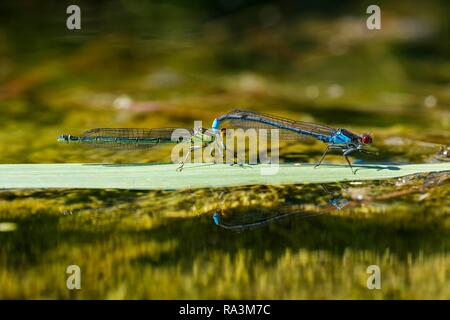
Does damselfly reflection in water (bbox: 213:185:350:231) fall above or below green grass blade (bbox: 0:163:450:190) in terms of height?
below

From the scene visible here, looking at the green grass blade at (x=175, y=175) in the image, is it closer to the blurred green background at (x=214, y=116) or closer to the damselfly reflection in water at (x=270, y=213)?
the blurred green background at (x=214, y=116)

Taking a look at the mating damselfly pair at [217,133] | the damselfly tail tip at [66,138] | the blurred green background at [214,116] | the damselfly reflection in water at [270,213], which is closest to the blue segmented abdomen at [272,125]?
the mating damselfly pair at [217,133]

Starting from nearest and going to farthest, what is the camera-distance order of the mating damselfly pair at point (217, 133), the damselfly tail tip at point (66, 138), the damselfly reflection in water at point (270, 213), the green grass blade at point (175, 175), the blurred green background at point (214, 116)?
1. the blurred green background at point (214, 116)
2. the damselfly reflection in water at point (270, 213)
3. the green grass blade at point (175, 175)
4. the mating damselfly pair at point (217, 133)
5. the damselfly tail tip at point (66, 138)

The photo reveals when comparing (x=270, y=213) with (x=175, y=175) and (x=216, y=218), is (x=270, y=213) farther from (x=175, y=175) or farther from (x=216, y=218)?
(x=175, y=175)

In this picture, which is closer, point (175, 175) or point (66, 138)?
point (175, 175)

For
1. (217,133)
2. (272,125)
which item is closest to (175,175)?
(217,133)

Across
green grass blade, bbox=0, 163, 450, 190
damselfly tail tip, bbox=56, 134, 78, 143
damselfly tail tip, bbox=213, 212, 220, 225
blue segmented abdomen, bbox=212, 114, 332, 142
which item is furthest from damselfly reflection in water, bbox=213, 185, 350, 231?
damselfly tail tip, bbox=56, 134, 78, 143

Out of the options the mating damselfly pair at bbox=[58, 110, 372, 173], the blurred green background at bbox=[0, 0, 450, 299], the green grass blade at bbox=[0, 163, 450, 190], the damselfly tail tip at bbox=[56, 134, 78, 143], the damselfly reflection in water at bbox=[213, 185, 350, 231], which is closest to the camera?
the blurred green background at bbox=[0, 0, 450, 299]

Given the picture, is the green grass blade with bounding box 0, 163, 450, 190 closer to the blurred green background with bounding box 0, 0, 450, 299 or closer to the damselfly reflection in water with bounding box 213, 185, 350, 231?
the blurred green background with bounding box 0, 0, 450, 299
